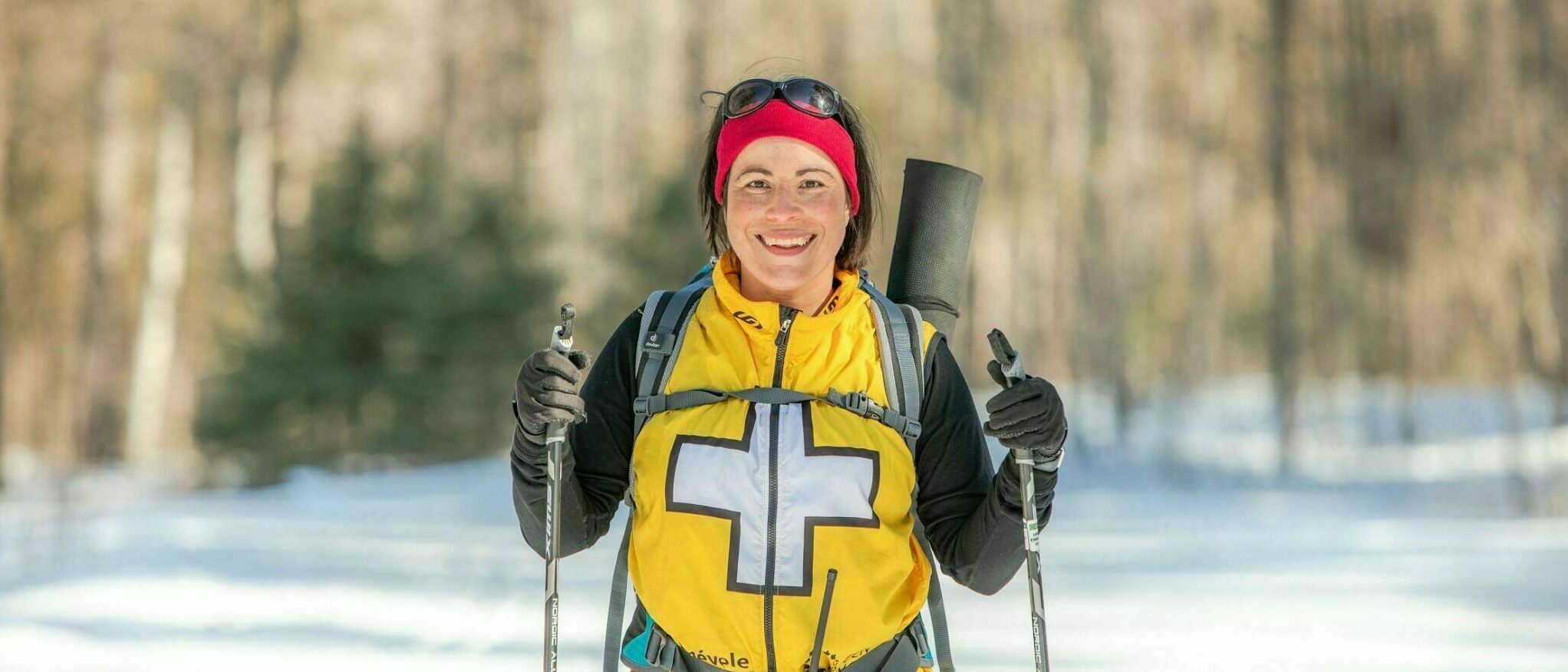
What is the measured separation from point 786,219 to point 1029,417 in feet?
1.50

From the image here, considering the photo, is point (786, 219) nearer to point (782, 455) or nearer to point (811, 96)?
point (811, 96)

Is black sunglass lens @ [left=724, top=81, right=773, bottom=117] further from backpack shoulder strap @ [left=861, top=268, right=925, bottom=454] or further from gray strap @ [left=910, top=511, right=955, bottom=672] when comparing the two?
gray strap @ [left=910, top=511, right=955, bottom=672]

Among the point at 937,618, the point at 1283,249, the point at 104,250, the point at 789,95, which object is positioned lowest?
the point at 937,618

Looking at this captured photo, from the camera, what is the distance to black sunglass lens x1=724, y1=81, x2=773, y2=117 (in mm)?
2086

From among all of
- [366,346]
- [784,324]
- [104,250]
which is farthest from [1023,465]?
[104,250]

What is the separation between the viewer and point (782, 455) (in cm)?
186

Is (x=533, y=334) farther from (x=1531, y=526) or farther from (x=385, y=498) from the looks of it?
(x=1531, y=526)

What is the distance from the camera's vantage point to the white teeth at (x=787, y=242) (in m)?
2.02

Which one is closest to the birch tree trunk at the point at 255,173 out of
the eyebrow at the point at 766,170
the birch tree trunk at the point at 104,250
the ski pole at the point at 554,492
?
the birch tree trunk at the point at 104,250

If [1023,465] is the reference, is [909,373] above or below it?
above

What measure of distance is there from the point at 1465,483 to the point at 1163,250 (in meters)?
17.4

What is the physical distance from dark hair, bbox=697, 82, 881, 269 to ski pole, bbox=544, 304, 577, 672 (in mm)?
392

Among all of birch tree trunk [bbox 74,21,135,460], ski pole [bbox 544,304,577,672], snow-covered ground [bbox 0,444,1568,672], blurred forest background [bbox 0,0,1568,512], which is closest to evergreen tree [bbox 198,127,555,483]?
blurred forest background [bbox 0,0,1568,512]

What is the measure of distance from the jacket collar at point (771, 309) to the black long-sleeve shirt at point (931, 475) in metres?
0.15
